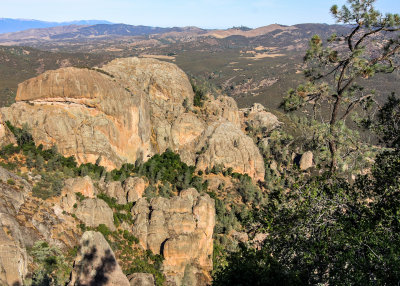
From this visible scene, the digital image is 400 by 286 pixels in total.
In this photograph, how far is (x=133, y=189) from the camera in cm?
4422

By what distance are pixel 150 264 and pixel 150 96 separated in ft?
127

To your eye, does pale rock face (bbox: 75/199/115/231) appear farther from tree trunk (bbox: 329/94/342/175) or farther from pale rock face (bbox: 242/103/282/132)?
pale rock face (bbox: 242/103/282/132)

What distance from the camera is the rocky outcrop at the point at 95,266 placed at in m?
19.2

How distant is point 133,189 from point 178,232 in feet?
33.9

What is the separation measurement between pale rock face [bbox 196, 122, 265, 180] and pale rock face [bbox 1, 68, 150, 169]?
58.4 feet

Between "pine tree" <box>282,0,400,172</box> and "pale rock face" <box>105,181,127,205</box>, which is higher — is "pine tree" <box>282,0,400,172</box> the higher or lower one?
the higher one

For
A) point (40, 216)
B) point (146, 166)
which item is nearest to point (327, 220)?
point (40, 216)

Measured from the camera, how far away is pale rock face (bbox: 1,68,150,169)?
1813 inches

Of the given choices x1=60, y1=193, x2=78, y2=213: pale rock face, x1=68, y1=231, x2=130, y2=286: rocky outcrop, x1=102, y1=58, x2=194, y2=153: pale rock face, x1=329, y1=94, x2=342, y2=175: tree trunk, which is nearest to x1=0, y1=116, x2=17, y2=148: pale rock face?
x1=60, y1=193, x2=78, y2=213: pale rock face

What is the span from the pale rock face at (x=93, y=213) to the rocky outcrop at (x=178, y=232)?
4.27m

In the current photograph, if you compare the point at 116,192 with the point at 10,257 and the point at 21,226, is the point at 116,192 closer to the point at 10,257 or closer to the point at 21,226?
the point at 21,226

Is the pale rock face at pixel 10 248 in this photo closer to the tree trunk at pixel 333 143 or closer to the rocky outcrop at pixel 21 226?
the rocky outcrop at pixel 21 226

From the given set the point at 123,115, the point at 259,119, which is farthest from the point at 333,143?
the point at 259,119

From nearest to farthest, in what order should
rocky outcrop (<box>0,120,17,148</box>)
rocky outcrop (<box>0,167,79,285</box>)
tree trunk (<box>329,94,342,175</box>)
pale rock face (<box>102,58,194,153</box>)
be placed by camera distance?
tree trunk (<box>329,94,342,175</box>), rocky outcrop (<box>0,167,79,285</box>), rocky outcrop (<box>0,120,17,148</box>), pale rock face (<box>102,58,194,153</box>)
